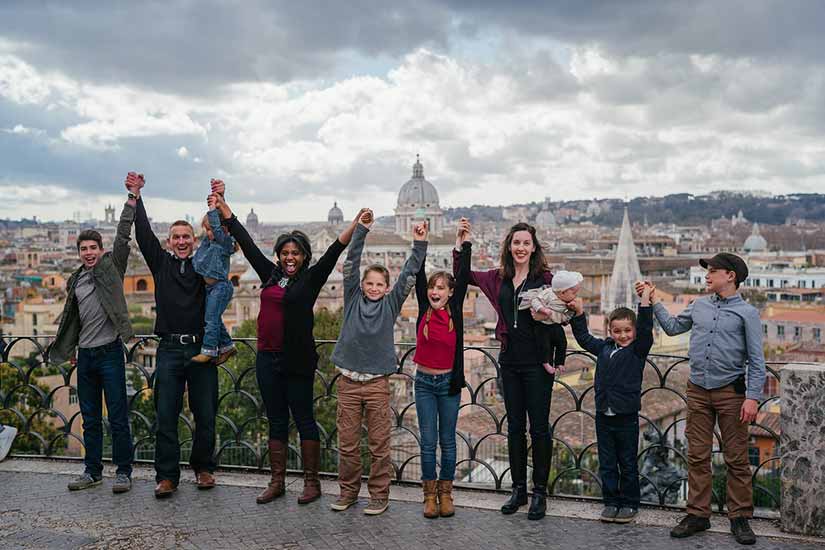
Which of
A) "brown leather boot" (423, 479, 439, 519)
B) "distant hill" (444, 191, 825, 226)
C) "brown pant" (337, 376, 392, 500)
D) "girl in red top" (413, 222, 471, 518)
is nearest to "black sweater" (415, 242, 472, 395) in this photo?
"girl in red top" (413, 222, 471, 518)

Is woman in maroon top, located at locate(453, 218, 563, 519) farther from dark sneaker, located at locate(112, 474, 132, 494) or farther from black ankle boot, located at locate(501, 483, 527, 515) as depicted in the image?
dark sneaker, located at locate(112, 474, 132, 494)

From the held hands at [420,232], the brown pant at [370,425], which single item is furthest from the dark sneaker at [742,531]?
the held hands at [420,232]

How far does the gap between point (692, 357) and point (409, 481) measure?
1542 millimetres

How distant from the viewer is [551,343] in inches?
150

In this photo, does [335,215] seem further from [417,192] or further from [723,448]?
[723,448]

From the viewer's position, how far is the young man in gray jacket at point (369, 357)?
3.87 m

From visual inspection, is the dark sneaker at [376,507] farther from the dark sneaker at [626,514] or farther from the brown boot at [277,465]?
the dark sneaker at [626,514]

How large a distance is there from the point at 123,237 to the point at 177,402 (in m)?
0.83

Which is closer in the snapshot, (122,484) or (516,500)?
(516,500)

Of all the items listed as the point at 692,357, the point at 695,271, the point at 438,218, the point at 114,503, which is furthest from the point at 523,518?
the point at 438,218

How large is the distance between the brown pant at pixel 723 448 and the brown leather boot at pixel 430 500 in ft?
3.58

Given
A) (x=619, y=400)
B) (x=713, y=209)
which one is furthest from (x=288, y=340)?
(x=713, y=209)

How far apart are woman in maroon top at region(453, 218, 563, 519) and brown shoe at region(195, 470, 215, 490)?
1.42 meters

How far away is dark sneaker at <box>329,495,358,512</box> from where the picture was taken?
153 inches
